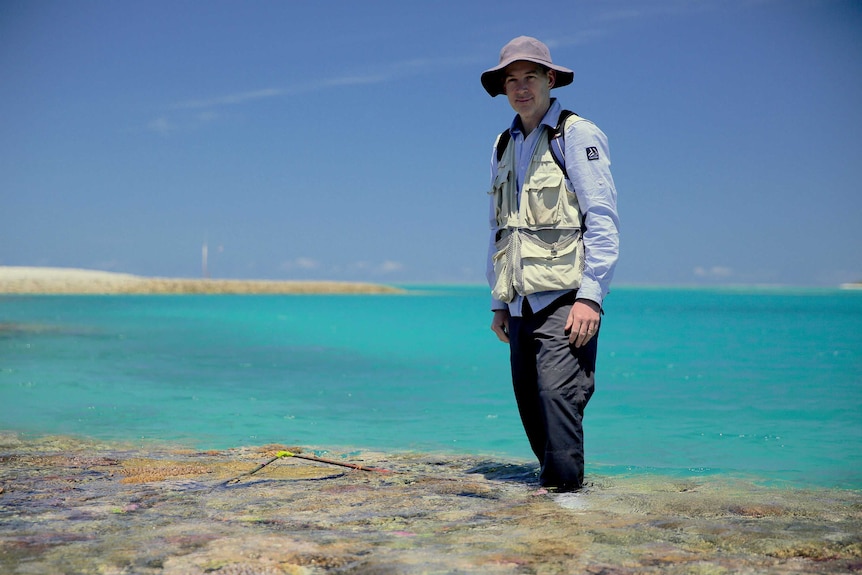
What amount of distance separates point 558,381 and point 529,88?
128cm

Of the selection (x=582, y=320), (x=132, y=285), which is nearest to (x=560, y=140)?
(x=582, y=320)

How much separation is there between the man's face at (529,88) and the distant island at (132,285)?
71243 mm

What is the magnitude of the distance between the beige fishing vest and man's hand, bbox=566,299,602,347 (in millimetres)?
112

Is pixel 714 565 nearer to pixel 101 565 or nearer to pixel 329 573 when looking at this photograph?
pixel 329 573

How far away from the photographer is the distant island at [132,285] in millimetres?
70562

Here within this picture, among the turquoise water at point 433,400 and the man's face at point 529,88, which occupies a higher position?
the man's face at point 529,88

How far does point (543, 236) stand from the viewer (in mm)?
3453

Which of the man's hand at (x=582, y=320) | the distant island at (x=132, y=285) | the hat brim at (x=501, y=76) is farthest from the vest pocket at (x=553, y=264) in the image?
the distant island at (x=132, y=285)

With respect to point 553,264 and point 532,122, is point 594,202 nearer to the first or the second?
point 553,264

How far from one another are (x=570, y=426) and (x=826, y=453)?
3.93 metres

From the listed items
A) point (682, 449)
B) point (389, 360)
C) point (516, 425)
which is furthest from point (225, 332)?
point (682, 449)

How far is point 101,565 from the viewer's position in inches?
93.9

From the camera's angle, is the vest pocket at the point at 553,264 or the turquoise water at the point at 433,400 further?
the turquoise water at the point at 433,400

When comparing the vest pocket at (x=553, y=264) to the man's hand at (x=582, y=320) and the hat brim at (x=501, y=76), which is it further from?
the hat brim at (x=501, y=76)
